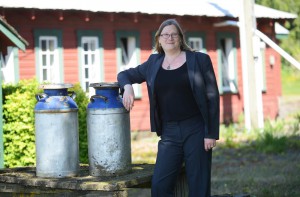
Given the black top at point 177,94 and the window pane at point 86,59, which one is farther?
the window pane at point 86,59

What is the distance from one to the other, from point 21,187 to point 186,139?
1531 mm

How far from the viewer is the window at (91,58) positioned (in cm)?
1994

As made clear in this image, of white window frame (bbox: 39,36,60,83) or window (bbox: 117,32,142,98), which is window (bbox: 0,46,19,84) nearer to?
white window frame (bbox: 39,36,60,83)

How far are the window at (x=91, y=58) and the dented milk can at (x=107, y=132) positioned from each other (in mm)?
12708

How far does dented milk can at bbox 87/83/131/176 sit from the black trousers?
0.38 metres

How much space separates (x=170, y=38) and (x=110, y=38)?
1367cm

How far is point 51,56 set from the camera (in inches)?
759

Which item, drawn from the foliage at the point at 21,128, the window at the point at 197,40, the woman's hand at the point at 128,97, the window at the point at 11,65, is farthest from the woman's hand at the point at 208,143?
the window at the point at 197,40

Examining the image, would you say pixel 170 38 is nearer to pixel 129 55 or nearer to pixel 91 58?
pixel 91 58

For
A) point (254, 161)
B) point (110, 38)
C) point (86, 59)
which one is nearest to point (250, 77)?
point (110, 38)

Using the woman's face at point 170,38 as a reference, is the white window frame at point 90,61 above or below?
above

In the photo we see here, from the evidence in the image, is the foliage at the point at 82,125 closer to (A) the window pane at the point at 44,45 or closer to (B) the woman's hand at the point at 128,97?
(B) the woman's hand at the point at 128,97

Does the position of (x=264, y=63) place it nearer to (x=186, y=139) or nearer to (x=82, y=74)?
(x=82, y=74)

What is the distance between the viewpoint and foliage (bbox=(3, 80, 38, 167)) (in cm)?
1199
